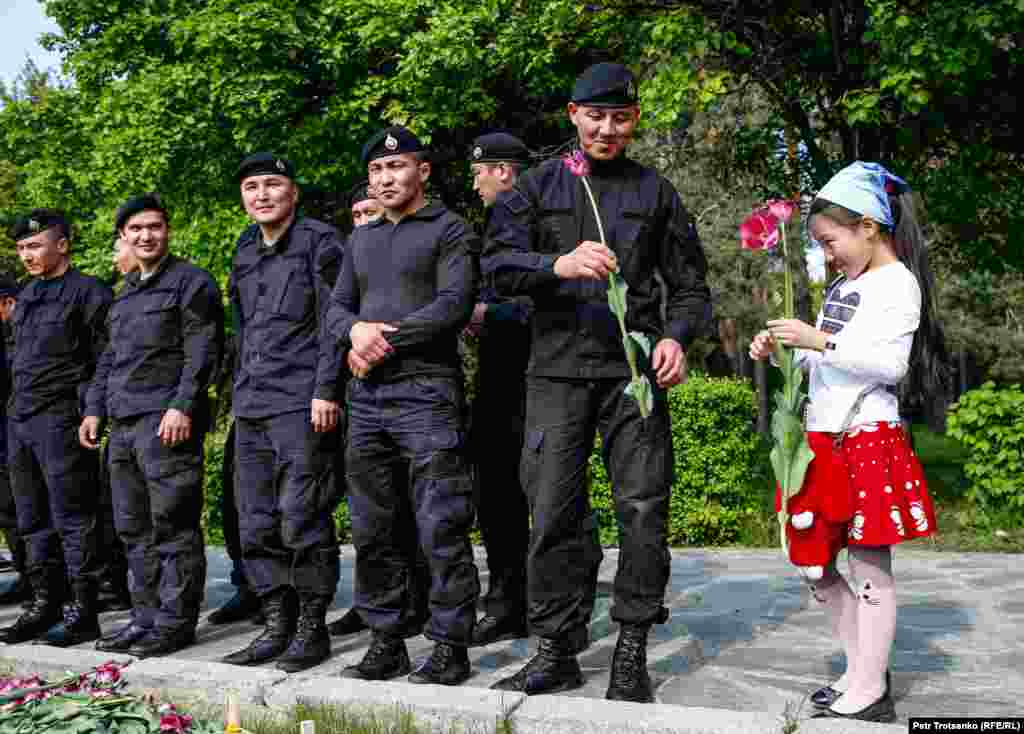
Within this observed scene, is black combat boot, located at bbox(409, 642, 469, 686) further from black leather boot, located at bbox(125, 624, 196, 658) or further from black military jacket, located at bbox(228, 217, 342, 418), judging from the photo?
black leather boot, located at bbox(125, 624, 196, 658)

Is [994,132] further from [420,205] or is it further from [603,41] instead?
[420,205]

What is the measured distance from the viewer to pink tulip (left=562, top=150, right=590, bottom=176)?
168 inches

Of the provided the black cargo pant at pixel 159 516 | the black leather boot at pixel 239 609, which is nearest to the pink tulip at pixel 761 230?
the black cargo pant at pixel 159 516

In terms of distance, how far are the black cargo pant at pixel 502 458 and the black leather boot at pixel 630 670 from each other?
134 centimetres

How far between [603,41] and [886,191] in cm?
1206

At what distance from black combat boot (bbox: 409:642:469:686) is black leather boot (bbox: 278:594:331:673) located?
0.65m

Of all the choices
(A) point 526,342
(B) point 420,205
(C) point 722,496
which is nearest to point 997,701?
(A) point 526,342

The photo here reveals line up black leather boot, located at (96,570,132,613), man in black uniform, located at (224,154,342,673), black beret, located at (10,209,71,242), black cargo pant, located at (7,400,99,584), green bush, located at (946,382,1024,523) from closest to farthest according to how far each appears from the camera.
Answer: man in black uniform, located at (224,154,342,673) < black cargo pant, located at (7,400,99,584) < black beret, located at (10,209,71,242) < black leather boot, located at (96,570,132,613) < green bush, located at (946,382,1024,523)

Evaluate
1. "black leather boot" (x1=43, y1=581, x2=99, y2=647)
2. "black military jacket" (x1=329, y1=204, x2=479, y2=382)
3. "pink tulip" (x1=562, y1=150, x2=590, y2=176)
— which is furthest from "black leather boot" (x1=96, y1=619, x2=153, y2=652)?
"pink tulip" (x1=562, y1=150, x2=590, y2=176)

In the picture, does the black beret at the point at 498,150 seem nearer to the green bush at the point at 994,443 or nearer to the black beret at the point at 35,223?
the black beret at the point at 35,223

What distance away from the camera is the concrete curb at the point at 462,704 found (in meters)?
3.71

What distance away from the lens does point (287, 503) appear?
5.21m

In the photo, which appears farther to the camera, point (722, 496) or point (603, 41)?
point (603, 41)

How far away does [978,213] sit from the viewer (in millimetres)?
14578
